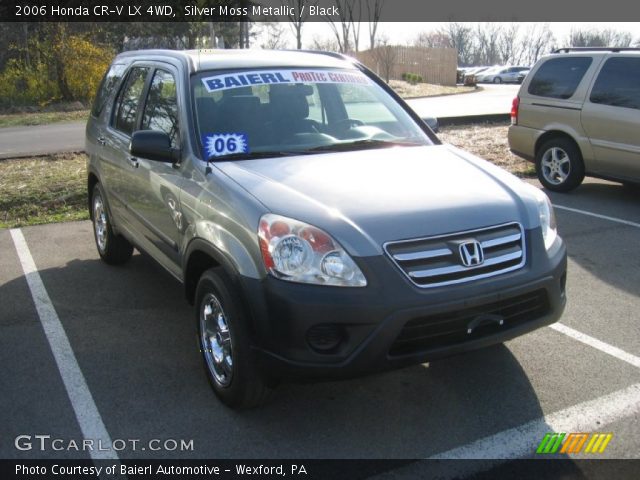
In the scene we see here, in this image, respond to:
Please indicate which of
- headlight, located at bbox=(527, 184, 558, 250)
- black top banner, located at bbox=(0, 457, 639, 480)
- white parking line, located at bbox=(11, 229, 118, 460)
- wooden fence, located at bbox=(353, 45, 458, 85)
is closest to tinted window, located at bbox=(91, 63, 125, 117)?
white parking line, located at bbox=(11, 229, 118, 460)

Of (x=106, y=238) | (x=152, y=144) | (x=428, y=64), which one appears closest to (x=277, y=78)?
(x=152, y=144)

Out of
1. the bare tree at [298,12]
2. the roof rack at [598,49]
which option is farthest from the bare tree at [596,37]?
the roof rack at [598,49]

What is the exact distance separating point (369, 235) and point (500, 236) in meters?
0.71

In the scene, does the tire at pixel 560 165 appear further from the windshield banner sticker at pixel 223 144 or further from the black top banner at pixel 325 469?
the black top banner at pixel 325 469

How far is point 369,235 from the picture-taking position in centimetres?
299

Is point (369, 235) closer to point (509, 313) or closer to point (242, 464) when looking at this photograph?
point (509, 313)

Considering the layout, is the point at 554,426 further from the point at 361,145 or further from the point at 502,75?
the point at 502,75

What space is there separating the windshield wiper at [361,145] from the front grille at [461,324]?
56.1 inches

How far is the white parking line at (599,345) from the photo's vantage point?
3.96m

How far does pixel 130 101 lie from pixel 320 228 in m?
2.75

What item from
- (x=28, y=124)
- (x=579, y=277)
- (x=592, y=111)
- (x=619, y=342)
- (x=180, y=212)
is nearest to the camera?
(x=180, y=212)

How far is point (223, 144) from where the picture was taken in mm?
3830

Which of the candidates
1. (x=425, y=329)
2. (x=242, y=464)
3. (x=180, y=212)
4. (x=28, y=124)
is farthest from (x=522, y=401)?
(x=28, y=124)

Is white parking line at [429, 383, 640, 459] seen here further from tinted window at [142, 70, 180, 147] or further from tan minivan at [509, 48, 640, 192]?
tan minivan at [509, 48, 640, 192]
